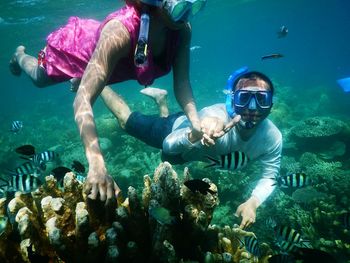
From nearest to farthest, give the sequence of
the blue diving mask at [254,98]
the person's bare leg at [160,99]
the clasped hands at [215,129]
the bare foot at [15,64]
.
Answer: the clasped hands at [215,129] < the blue diving mask at [254,98] < the bare foot at [15,64] < the person's bare leg at [160,99]

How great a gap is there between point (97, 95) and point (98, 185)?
4.73 feet

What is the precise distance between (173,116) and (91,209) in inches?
170

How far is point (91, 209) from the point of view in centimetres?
302

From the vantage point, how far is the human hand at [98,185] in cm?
276

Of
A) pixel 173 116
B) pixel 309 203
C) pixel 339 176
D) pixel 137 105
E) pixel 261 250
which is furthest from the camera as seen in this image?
pixel 137 105

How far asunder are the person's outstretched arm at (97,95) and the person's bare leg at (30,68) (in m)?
3.01

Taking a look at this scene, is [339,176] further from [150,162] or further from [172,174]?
[172,174]

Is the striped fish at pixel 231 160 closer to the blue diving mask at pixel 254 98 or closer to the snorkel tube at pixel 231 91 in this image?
the blue diving mask at pixel 254 98

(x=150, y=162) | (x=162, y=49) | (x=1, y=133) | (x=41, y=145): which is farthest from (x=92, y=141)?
(x=1, y=133)

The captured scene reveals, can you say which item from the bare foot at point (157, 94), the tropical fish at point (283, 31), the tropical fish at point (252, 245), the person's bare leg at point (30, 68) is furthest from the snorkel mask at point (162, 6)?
the tropical fish at point (283, 31)

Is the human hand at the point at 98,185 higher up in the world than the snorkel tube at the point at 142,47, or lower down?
lower down

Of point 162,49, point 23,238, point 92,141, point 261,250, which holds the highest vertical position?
point 162,49

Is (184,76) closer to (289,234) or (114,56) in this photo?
(114,56)

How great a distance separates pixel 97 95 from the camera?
3791mm
